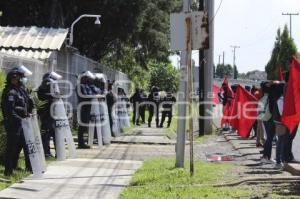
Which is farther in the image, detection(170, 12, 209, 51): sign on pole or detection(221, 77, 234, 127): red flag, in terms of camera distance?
detection(221, 77, 234, 127): red flag

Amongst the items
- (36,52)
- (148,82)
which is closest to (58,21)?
(36,52)

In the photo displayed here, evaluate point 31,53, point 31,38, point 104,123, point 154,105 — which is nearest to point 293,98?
point 104,123

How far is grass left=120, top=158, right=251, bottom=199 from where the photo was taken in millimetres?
8555

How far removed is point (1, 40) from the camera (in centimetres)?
1695

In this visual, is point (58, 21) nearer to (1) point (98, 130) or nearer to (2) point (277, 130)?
(1) point (98, 130)

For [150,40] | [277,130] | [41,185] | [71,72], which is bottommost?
[41,185]

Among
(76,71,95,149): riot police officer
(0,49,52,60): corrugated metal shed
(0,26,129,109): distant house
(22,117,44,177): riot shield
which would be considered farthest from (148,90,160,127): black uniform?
(22,117,44,177): riot shield

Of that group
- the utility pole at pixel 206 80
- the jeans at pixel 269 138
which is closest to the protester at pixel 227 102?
the utility pole at pixel 206 80

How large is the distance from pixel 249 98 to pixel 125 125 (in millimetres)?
5231

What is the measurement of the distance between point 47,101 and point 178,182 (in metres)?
3.80

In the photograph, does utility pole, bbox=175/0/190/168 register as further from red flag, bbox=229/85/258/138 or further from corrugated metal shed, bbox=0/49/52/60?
red flag, bbox=229/85/258/138

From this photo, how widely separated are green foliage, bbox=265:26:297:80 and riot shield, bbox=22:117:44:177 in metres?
56.2

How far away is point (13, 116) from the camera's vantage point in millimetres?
9492

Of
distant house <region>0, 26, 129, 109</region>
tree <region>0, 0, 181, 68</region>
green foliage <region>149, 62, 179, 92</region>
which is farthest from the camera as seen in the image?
green foliage <region>149, 62, 179, 92</region>
